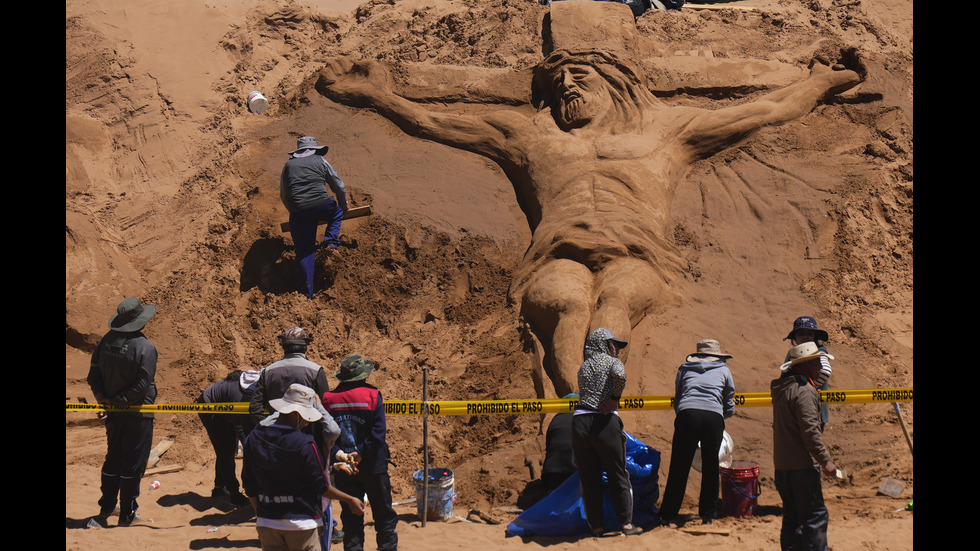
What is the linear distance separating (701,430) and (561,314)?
109 inches

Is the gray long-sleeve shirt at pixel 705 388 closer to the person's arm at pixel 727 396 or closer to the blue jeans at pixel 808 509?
the person's arm at pixel 727 396

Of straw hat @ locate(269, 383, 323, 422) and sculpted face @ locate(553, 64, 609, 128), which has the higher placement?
sculpted face @ locate(553, 64, 609, 128)

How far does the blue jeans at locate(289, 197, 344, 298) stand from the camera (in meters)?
10.4

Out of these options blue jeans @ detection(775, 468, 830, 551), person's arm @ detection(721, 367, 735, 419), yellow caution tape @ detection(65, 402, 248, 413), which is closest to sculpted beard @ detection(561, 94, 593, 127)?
person's arm @ detection(721, 367, 735, 419)

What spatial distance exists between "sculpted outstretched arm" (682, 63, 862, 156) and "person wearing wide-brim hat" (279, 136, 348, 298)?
4.44m

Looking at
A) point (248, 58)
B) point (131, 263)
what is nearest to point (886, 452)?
point (131, 263)

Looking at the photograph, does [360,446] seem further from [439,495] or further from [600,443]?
[600,443]

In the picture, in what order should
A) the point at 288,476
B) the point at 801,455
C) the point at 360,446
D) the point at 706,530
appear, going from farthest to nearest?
1. the point at 706,530
2. the point at 360,446
3. the point at 801,455
4. the point at 288,476

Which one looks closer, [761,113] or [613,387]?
[613,387]

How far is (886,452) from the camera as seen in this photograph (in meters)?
7.61

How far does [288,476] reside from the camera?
184 inches

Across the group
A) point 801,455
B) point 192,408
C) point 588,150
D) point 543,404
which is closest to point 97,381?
point 192,408

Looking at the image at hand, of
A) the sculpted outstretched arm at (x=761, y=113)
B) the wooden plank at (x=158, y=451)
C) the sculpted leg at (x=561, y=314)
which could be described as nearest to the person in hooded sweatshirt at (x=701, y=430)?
the sculpted leg at (x=561, y=314)

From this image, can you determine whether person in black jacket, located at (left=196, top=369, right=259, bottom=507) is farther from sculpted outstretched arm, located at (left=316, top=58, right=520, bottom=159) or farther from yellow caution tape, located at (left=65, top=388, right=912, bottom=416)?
sculpted outstretched arm, located at (left=316, top=58, right=520, bottom=159)
